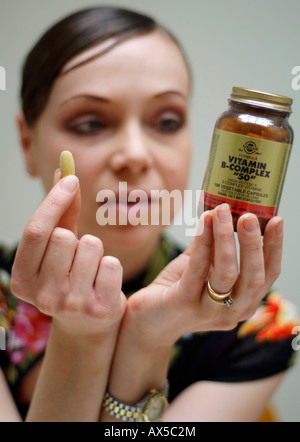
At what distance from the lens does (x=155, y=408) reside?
26.6 inches

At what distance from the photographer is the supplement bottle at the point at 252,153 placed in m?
0.50

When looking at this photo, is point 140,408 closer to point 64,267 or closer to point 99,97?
point 64,267

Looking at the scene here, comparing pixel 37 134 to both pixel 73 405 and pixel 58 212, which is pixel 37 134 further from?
pixel 73 405

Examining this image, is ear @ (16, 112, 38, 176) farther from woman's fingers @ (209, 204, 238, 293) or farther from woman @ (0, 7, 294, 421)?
woman's fingers @ (209, 204, 238, 293)

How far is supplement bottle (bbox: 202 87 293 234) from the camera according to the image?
1.64ft

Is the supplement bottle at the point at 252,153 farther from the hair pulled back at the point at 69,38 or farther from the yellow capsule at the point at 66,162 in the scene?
the hair pulled back at the point at 69,38

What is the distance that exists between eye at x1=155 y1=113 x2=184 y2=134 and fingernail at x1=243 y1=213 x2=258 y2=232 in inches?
13.3

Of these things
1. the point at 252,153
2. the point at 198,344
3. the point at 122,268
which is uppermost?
the point at 252,153

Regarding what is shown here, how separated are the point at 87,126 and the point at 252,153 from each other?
0.36 m

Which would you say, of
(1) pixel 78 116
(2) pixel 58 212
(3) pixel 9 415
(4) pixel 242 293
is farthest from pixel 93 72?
(3) pixel 9 415

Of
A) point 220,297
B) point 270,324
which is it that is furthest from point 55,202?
point 270,324

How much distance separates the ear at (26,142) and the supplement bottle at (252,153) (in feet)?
1.56

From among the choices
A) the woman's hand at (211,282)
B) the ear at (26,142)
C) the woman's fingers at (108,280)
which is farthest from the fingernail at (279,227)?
the ear at (26,142)

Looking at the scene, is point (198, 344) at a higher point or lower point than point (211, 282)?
lower
